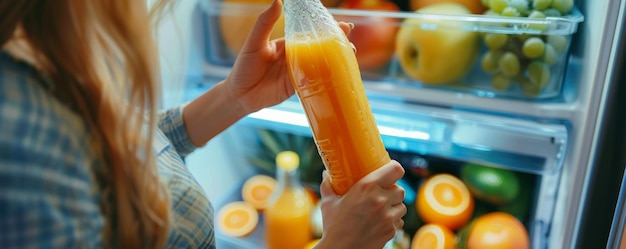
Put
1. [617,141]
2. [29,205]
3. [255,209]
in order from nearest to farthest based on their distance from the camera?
[29,205] → [617,141] → [255,209]

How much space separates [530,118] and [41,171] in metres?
0.74

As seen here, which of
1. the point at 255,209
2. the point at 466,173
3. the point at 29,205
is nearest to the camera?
the point at 29,205

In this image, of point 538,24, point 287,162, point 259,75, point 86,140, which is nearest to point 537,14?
point 538,24

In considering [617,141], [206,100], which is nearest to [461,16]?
[617,141]

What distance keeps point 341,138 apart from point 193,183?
178 mm

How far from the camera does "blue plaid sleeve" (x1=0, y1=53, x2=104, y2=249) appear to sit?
0.36 m

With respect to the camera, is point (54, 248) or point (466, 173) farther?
point (466, 173)

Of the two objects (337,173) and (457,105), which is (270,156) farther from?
(337,173)

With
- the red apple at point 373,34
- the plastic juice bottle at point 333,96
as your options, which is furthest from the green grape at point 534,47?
the plastic juice bottle at point 333,96

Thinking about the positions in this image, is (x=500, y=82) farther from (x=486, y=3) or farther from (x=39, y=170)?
(x=39, y=170)

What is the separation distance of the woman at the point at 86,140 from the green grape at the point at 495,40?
1.31ft

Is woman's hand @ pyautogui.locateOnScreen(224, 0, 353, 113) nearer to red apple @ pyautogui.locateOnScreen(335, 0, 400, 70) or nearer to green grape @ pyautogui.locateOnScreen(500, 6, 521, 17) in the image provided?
red apple @ pyautogui.locateOnScreen(335, 0, 400, 70)

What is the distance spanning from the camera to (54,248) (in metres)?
0.38

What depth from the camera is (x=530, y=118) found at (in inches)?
32.6
